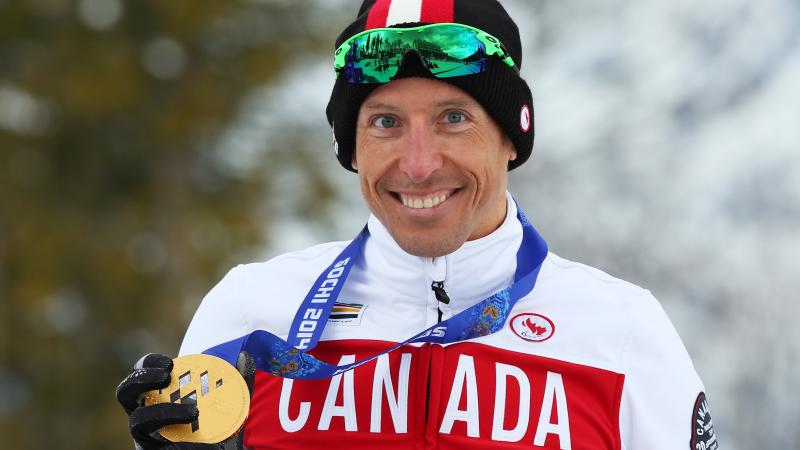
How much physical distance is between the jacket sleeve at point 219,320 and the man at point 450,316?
4 cm

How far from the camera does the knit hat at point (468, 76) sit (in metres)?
3.27

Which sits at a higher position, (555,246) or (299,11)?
(299,11)

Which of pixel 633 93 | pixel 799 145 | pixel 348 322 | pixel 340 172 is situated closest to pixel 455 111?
pixel 348 322

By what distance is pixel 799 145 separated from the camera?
9.59 m

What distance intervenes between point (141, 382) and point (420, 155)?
35.3 inches

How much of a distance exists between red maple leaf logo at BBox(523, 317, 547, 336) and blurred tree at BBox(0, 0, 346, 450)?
13440mm

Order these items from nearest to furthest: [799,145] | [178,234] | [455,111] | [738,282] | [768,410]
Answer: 1. [455,111]
2. [768,410]
3. [738,282]
4. [799,145]
5. [178,234]

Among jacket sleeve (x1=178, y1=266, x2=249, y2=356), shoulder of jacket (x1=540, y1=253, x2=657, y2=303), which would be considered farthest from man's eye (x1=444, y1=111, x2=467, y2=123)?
jacket sleeve (x1=178, y1=266, x2=249, y2=356)

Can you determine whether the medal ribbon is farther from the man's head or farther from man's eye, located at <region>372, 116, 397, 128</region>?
man's eye, located at <region>372, 116, 397, 128</region>

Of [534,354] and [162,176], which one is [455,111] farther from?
[162,176]

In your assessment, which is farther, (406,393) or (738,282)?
(738,282)

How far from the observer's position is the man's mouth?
3.26 meters

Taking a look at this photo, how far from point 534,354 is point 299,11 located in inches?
582

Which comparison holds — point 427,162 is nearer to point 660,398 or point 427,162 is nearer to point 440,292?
point 440,292
